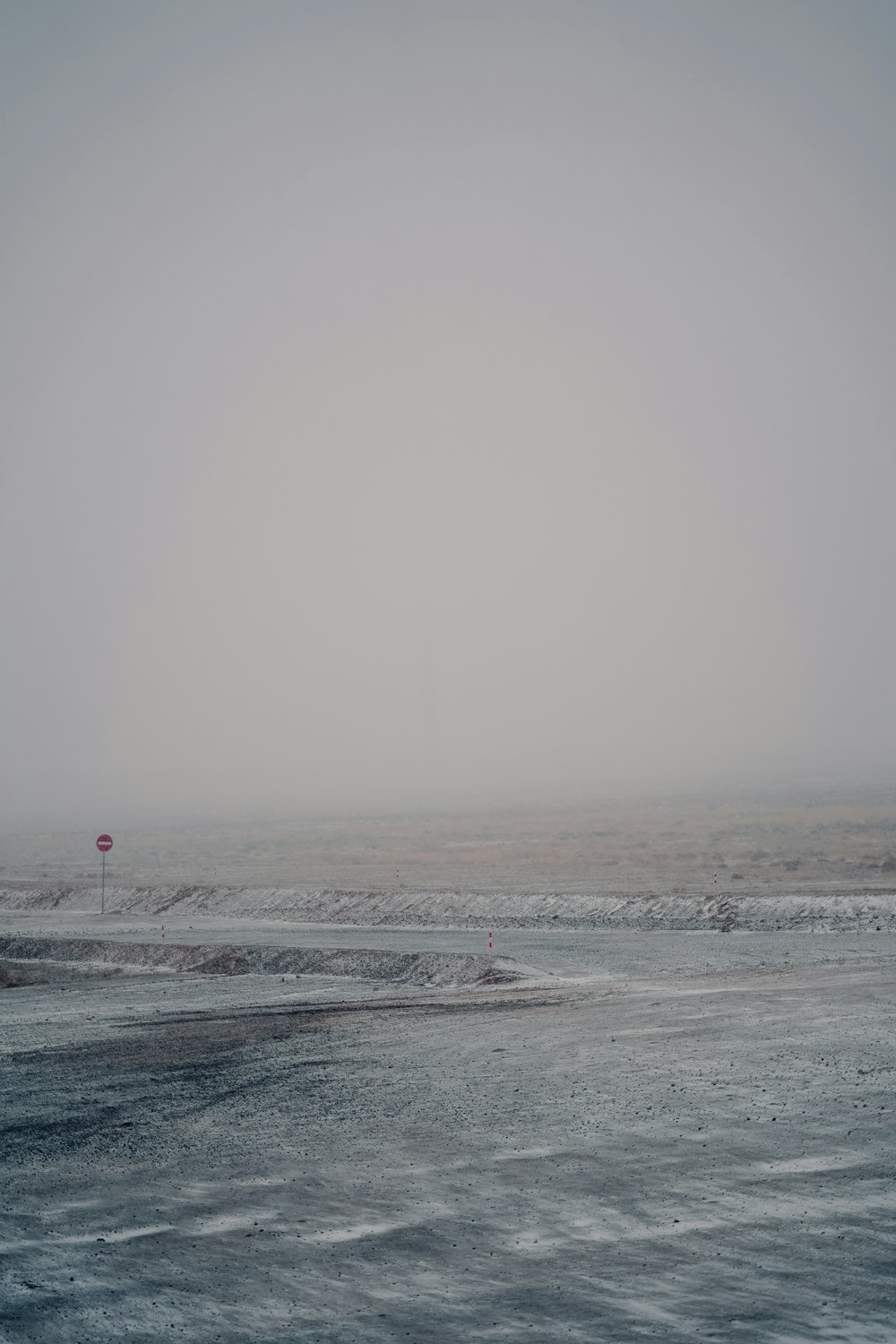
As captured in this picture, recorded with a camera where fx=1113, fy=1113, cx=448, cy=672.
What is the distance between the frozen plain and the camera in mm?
8750

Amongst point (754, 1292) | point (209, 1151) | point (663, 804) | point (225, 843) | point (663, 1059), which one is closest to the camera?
point (754, 1292)

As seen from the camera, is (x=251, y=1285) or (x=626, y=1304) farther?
(x=251, y=1285)

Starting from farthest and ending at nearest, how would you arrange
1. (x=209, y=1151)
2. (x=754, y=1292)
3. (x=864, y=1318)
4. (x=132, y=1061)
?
(x=132, y=1061) → (x=209, y=1151) → (x=754, y=1292) → (x=864, y=1318)

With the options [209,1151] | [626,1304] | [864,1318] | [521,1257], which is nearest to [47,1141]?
[209,1151]

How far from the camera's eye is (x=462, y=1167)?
11898mm

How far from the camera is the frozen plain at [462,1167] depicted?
8.75 metres

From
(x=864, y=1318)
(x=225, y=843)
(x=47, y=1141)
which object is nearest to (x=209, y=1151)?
(x=47, y=1141)

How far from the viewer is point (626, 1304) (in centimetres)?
865

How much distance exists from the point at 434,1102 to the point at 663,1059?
11.5 feet

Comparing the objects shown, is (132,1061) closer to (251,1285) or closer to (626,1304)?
(251,1285)

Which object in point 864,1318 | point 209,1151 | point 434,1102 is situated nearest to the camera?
point 864,1318

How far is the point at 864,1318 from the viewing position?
324 inches

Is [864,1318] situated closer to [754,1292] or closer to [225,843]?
[754,1292]

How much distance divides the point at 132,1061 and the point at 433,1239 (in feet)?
28.4
